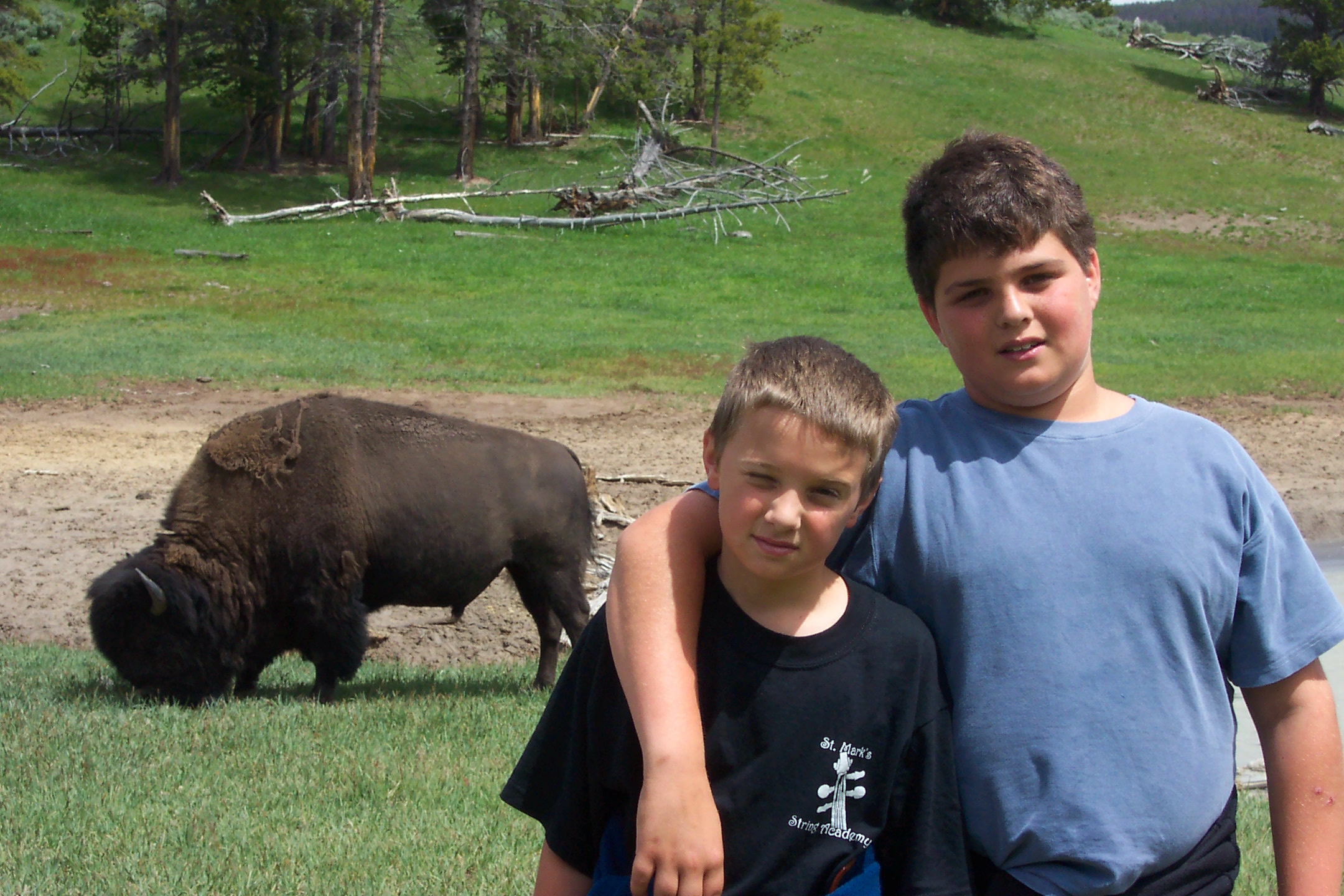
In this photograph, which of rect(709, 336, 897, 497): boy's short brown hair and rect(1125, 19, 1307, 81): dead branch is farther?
rect(1125, 19, 1307, 81): dead branch

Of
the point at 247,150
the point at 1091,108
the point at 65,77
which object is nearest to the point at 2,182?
the point at 247,150

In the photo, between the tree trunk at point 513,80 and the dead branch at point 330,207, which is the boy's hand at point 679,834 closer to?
the dead branch at point 330,207

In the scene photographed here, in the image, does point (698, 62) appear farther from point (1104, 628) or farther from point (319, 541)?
point (1104, 628)

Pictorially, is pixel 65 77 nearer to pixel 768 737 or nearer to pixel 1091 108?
pixel 1091 108

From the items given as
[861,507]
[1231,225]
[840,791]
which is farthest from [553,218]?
[840,791]

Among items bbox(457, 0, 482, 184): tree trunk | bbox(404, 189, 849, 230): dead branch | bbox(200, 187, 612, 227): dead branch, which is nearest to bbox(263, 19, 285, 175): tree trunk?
bbox(200, 187, 612, 227): dead branch

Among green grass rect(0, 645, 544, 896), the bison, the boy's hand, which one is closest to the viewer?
the boy's hand

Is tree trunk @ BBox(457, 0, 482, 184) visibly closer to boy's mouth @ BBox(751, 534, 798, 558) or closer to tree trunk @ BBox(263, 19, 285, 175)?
tree trunk @ BBox(263, 19, 285, 175)

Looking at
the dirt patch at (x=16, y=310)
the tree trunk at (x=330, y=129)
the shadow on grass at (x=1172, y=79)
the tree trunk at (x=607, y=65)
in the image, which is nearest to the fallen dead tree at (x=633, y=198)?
the tree trunk at (x=607, y=65)

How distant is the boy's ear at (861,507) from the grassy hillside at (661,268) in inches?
545

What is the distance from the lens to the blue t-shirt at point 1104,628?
79.7 inches

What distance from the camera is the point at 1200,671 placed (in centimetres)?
208

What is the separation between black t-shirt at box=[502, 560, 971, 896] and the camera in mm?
1994

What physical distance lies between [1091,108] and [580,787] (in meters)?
53.6
